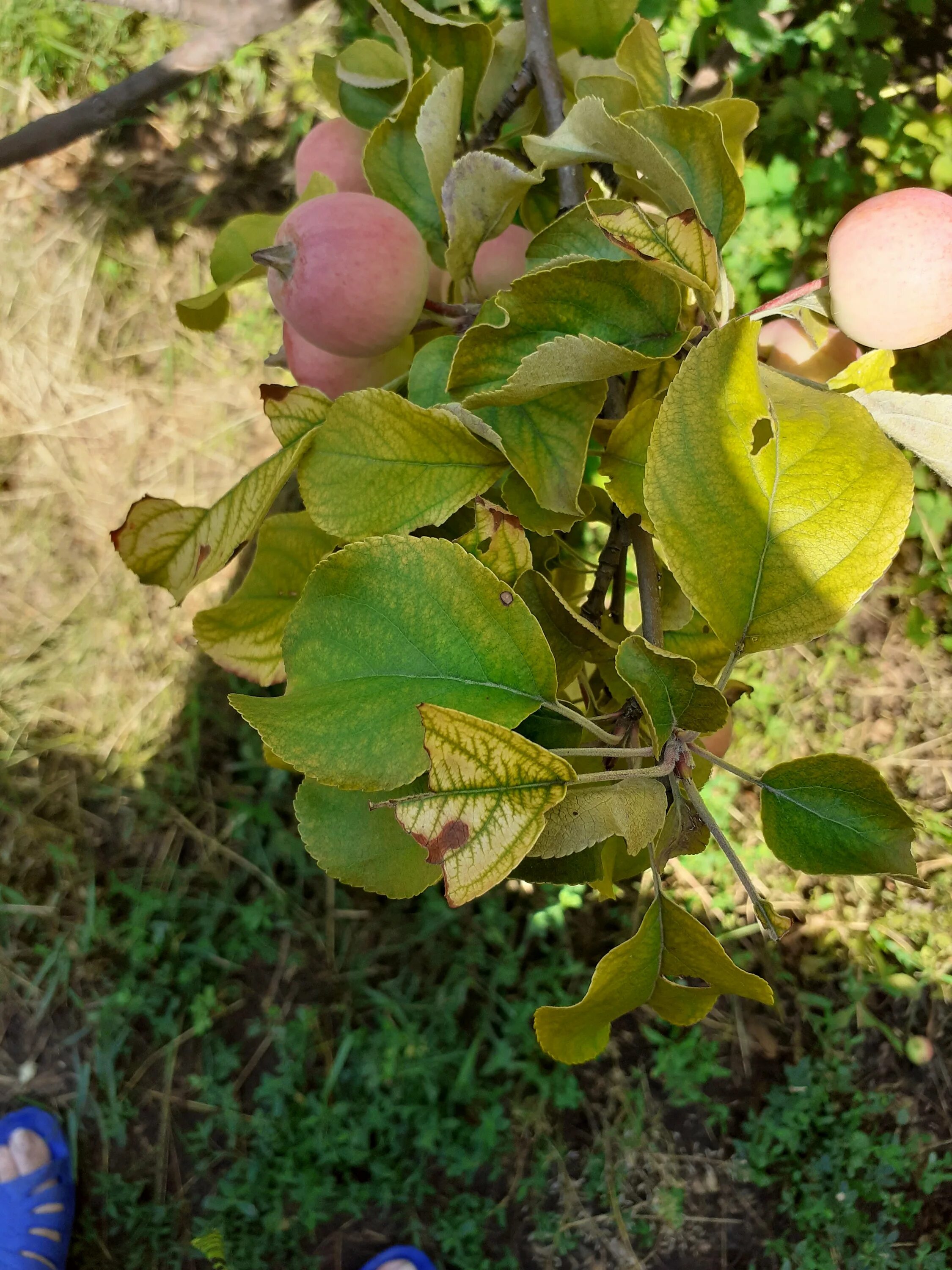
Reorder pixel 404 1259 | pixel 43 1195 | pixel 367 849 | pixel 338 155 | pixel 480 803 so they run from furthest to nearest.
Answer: pixel 43 1195
pixel 404 1259
pixel 338 155
pixel 367 849
pixel 480 803

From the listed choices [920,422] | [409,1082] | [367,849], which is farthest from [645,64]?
[409,1082]

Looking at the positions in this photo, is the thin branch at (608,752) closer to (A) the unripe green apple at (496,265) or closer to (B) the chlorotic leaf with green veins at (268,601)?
(B) the chlorotic leaf with green veins at (268,601)

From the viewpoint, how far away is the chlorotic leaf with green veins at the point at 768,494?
1.33ft

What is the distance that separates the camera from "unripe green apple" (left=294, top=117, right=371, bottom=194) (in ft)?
2.24

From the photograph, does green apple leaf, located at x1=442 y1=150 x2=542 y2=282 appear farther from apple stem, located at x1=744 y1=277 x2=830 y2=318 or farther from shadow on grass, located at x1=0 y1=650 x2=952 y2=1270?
shadow on grass, located at x1=0 y1=650 x2=952 y2=1270

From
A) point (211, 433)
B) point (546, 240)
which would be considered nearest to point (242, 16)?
point (546, 240)

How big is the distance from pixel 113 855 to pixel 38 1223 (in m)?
0.65

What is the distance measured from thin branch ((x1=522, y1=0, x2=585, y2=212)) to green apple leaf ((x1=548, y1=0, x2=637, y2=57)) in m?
0.04

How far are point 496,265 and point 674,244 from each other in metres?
0.21

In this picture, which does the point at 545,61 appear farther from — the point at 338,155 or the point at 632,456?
the point at 632,456

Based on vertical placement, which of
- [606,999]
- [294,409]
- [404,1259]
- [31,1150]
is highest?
[294,409]

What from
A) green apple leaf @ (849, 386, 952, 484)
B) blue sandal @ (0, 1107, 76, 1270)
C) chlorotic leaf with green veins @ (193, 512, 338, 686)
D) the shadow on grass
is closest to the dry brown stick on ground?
chlorotic leaf with green veins @ (193, 512, 338, 686)

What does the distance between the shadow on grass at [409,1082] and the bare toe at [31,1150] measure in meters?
0.06

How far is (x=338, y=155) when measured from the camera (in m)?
0.69
